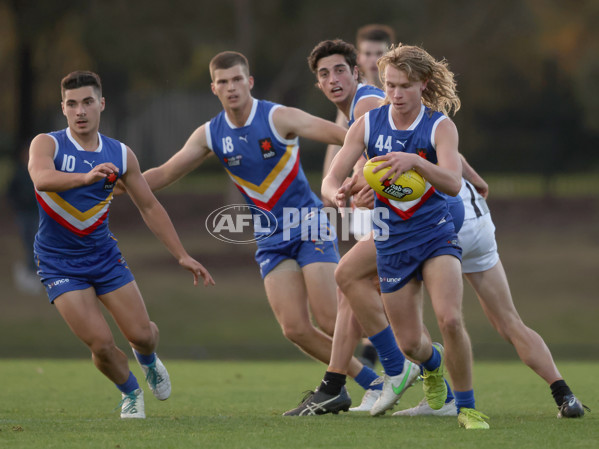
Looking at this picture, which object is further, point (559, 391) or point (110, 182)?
point (110, 182)

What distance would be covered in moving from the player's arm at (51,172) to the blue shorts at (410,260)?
182cm

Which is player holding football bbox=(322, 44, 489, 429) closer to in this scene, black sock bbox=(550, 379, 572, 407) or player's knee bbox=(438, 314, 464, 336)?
player's knee bbox=(438, 314, 464, 336)

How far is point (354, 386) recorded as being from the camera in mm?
9633

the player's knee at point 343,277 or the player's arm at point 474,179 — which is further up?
the player's arm at point 474,179

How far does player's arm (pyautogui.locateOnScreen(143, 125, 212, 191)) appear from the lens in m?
7.72

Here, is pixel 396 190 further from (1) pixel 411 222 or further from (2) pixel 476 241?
(2) pixel 476 241

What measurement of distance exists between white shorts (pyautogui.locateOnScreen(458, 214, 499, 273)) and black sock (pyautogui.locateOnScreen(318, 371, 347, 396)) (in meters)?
1.16

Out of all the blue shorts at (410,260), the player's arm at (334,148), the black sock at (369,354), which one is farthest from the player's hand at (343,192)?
the black sock at (369,354)

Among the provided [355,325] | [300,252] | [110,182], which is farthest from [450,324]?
[110,182]

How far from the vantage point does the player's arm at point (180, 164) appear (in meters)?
7.72

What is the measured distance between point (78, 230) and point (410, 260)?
2.40 m

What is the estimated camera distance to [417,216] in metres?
6.18

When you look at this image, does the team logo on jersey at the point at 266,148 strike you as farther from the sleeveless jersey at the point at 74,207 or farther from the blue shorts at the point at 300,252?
the sleeveless jersey at the point at 74,207

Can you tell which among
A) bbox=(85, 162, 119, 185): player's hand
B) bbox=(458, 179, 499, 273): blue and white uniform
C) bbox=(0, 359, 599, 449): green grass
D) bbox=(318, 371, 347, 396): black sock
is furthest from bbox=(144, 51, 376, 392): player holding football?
bbox=(85, 162, 119, 185): player's hand
